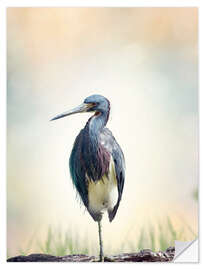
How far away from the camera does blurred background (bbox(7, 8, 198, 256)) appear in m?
2.17

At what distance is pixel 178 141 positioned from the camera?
2188 millimetres

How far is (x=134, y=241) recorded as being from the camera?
2.16 meters

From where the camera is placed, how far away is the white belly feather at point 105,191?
2152 mm

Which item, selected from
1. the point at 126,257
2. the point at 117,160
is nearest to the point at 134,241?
the point at 126,257

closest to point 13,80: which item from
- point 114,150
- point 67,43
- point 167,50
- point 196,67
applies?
point 67,43

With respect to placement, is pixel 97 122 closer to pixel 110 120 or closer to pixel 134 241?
pixel 110 120

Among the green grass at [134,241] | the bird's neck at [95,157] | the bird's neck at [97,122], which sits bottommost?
the green grass at [134,241]

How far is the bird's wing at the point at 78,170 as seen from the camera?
2162 millimetres

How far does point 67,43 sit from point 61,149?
0.60 m

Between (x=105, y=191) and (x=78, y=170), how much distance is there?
186 millimetres

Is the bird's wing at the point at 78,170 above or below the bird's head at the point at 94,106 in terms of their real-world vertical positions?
below
